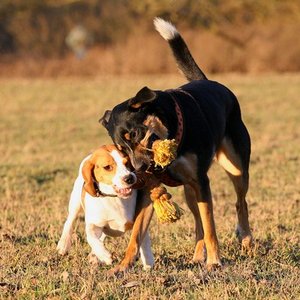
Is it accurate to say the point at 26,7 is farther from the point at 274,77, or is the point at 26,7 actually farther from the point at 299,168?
the point at 299,168

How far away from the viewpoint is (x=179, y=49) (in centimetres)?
776

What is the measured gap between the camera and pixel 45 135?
55.2ft

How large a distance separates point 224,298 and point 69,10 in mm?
40817

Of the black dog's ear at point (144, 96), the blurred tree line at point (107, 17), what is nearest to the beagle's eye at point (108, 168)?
the black dog's ear at point (144, 96)

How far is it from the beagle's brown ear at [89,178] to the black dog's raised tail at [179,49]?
64.8 inches

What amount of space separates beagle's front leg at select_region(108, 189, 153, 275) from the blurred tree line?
27812 millimetres

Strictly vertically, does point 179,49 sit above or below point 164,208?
above

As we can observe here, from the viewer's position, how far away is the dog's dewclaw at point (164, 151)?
588 cm

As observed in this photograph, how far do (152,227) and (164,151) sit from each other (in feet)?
7.67

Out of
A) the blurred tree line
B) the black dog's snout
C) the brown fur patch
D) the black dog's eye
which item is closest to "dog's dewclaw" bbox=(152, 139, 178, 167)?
the black dog's eye

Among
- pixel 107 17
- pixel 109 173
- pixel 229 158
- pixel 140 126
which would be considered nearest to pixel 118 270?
pixel 109 173

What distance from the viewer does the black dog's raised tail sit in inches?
298

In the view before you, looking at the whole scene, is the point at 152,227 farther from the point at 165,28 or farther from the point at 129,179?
the point at 129,179

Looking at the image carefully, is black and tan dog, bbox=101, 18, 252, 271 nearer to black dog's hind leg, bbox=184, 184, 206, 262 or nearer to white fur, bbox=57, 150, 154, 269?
black dog's hind leg, bbox=184, 184, 206, 262
